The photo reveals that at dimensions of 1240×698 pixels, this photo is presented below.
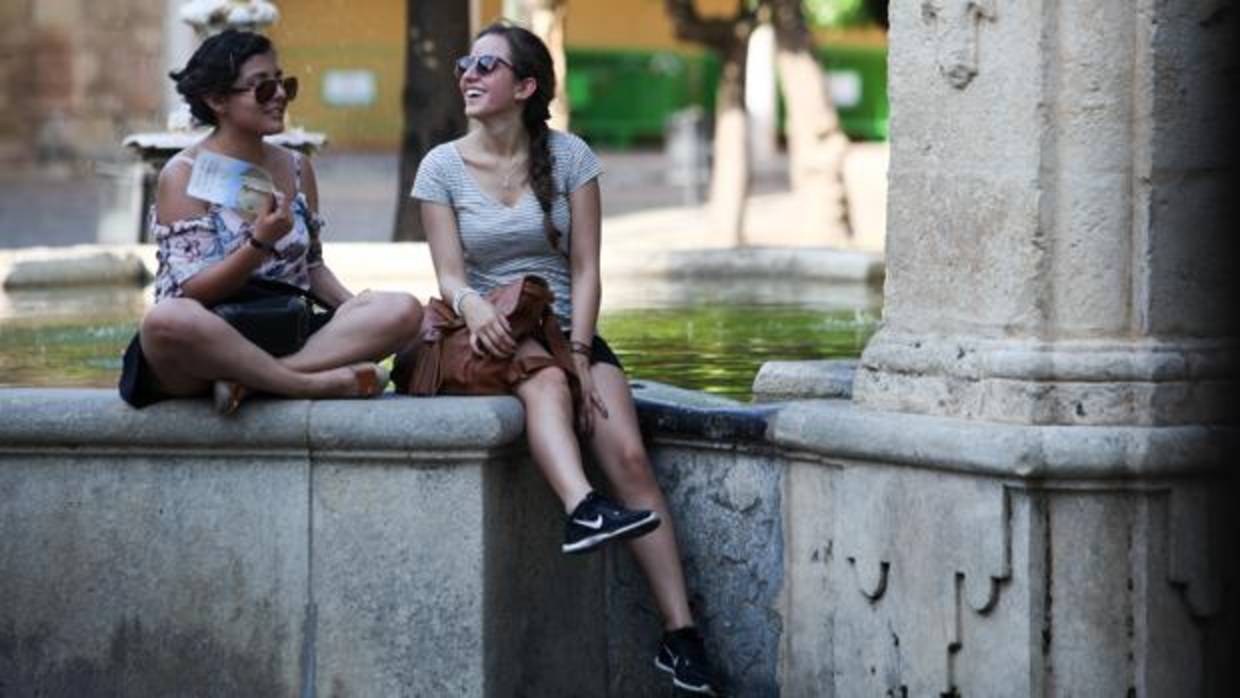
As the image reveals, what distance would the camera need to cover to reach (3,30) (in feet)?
134

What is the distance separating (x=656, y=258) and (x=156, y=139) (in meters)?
2.78

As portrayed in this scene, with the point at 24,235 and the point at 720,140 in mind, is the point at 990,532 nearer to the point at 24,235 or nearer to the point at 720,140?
the point at 720,140

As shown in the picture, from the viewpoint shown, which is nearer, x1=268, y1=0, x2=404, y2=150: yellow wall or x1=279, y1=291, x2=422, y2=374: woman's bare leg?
x1=279, y1=291, x2=422, y2=374: woman's bare leg

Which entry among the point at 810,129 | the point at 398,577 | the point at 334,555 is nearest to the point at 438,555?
the point at 398,577

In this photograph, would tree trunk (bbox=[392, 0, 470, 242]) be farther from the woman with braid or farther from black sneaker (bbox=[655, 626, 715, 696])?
black sneaker (bbox=[655, 626, 715, 696])

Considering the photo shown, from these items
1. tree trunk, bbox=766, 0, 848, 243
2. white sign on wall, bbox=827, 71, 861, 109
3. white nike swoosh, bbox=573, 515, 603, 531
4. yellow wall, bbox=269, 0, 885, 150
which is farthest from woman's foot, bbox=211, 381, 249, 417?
white sign on wall, bbox=827, 71, 861, 109

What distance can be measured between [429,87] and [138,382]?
11.2 metres

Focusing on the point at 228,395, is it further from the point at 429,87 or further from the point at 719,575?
the point at 429,87

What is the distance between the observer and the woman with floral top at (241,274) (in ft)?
23.8

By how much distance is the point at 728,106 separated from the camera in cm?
2195

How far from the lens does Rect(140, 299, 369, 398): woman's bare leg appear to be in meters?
7.20

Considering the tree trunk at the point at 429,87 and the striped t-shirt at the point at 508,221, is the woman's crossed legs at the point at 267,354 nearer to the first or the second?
the striped t-shirt at the point at 508,221

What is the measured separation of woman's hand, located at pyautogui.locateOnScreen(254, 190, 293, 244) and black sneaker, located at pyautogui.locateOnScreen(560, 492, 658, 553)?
104cm

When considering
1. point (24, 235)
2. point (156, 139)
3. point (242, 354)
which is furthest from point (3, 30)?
point (242, 354)
